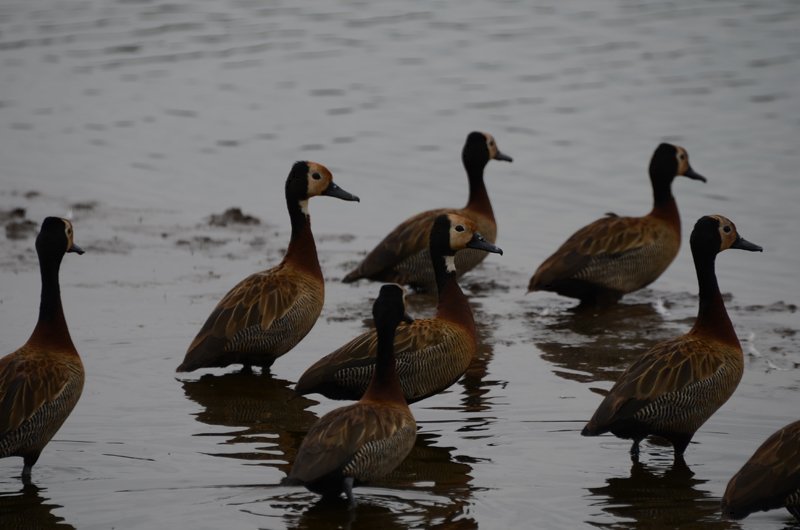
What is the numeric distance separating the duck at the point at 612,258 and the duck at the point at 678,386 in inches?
145

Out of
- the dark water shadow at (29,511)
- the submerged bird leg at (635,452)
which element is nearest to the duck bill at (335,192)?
the submerged bird leg at (635,452)

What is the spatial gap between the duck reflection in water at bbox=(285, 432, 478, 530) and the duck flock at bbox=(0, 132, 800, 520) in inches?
6.1

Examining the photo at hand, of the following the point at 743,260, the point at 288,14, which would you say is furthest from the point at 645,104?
the point at 288,14

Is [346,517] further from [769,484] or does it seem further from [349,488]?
[769,484]

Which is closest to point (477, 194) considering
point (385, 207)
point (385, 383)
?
point (385, 207)

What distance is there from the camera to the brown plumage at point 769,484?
8039 mm

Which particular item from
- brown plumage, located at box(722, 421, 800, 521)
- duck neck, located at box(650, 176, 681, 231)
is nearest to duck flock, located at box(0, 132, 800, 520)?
brown plumage, located at box(722, 421, 800, 521)

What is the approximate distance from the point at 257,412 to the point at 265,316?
3.18ft

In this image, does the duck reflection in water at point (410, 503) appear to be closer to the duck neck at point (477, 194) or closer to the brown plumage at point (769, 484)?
the brown plumage at point (769, 484)

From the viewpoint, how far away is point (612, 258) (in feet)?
46.1

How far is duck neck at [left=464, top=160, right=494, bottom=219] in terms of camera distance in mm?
15180

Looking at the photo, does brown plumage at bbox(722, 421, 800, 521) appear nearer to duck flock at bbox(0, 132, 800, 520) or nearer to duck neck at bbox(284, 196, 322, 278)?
duck flock at bbox(0, 132, 800, 520)

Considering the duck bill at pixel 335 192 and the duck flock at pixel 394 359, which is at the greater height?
the duck bill at pixel 335 192

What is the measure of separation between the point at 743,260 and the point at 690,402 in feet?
20.8
